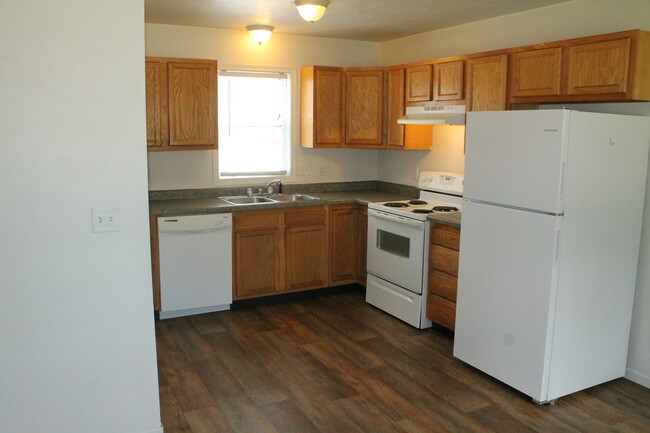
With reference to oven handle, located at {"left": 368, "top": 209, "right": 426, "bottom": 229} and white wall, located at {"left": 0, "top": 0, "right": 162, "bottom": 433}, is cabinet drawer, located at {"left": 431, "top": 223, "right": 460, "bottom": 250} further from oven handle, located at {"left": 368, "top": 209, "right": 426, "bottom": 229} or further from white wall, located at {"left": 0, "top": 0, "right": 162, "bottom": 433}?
white wall, located at {"left": 0, "top": 0, "right": 162, "bottom": 433}

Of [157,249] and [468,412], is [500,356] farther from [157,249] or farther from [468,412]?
[157,249]

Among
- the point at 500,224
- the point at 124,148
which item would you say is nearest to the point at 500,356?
the point at 500,224

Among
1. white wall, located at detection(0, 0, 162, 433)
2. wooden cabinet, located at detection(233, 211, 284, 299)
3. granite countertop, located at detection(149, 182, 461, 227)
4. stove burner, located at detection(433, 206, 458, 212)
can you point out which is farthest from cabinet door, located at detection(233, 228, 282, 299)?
white wall, located at detection(0, 0, 162, 433)

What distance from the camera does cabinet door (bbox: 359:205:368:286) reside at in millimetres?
5172

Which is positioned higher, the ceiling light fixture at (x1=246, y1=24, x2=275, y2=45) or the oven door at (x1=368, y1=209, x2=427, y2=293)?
the ceiling light fixture at (x1=246, y1=24, x2=275, y2=45)

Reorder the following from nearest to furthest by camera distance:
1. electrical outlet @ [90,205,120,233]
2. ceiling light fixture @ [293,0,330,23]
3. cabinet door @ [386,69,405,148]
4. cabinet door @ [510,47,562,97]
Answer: electrical outlet @ [90,205,120,233] < cabinet door @ [510,47,562,97] < ceiling light fixture @ [293,0,330,23] < cabinet door @ [386,69,405,148]

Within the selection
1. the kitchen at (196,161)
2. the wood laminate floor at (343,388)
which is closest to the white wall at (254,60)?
the kitchen at (196,161)

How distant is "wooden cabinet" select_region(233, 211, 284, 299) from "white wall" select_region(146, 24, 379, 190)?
0.66m

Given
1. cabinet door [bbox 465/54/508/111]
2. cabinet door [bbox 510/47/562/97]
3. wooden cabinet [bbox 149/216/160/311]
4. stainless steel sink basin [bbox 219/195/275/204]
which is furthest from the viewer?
stainless steel sink basin [bbox 219/195/275/204]

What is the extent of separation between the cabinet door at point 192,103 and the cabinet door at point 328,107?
Answer: 3.14ft

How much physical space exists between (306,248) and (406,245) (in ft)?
3.24

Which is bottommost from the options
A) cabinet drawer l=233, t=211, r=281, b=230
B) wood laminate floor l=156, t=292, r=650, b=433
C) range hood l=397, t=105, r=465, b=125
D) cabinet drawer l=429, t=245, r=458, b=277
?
wood laminate floor l=156, t=292, r=650, b=433

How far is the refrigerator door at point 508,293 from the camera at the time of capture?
3.12m

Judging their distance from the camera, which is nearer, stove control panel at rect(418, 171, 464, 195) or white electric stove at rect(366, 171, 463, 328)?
white electric stove at rect(366, 171, 463, 328)
